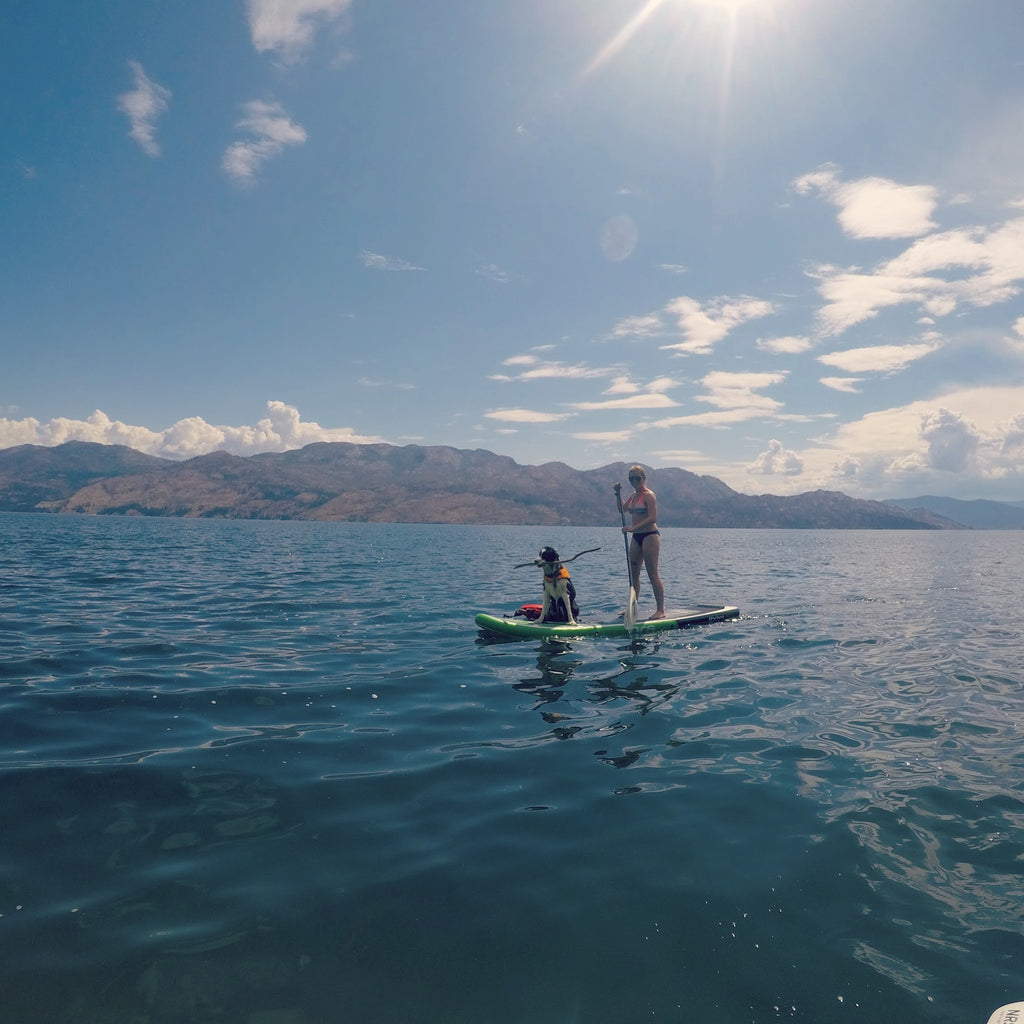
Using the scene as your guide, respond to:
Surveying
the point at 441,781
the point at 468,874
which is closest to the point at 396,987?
the point at 468,874

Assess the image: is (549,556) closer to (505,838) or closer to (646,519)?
(646,519)

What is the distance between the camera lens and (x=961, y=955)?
4.26 meters

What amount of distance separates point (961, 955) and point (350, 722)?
7.41 meters

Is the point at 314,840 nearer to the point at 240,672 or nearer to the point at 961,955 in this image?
the point at 961,955

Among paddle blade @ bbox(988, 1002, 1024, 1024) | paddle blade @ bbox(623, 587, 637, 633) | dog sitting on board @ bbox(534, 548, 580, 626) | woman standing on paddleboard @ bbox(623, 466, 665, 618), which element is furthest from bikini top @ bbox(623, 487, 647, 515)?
paddle blade @ bbox(988, 1002, 1024, 1024)

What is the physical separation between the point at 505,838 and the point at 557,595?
393 inches

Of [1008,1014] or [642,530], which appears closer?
[1008,1014]

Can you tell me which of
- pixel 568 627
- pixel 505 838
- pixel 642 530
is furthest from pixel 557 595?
pixel 505 838

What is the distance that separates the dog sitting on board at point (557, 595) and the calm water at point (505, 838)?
117 inches

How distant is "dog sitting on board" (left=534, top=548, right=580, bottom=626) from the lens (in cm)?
1551

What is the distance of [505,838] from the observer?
5.83 meters

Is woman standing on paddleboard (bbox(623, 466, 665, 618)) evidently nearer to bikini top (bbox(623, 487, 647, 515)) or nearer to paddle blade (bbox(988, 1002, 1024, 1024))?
bikini top (bbox(623, 487, 647, 515))

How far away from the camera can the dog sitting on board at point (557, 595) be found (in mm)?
15508

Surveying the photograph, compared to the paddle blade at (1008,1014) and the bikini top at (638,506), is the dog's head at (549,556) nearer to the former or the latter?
the bikini top at (638,506)
